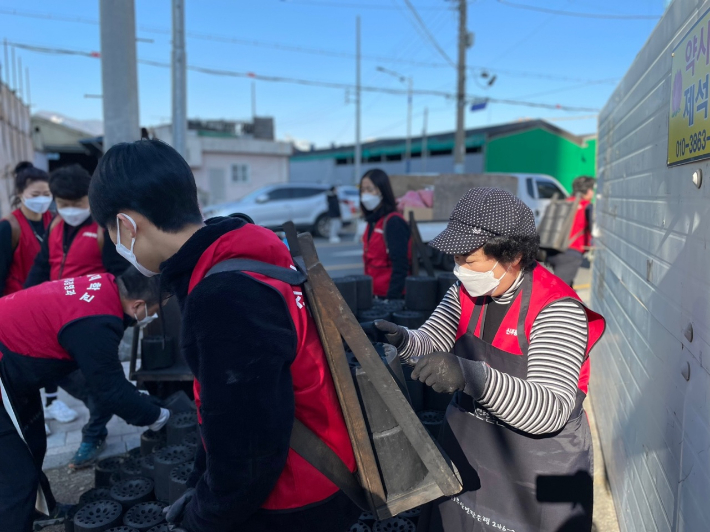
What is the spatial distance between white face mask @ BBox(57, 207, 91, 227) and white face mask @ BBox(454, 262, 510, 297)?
2880 millimetres

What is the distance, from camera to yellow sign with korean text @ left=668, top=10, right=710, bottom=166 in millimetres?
1601

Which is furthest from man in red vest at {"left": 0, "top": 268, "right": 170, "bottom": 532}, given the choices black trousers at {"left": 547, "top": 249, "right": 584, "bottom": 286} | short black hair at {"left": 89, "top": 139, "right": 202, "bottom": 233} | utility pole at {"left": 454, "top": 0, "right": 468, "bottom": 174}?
utility pole at {"left": 454, "top": 0, "right": 468, "bottom": 174}

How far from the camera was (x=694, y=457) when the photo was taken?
1612mm

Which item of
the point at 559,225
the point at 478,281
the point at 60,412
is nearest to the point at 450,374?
the point at 478,281

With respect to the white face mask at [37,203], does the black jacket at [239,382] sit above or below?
below

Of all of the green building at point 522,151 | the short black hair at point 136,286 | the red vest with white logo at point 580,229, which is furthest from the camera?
the green building at point 522,151

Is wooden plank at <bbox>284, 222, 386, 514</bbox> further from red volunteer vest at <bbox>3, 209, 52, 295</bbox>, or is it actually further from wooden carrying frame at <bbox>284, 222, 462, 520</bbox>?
red volunteer vest at <bbox>3, 209, 52, 295</bbox>

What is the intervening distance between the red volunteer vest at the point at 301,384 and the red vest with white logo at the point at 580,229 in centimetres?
591

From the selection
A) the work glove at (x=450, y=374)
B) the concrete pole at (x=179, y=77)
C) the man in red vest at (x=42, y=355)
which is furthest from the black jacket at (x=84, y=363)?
the concrete pole at (x=179, y=77)

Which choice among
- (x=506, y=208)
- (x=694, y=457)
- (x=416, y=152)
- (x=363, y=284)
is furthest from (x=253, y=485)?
(x=416, y=152)

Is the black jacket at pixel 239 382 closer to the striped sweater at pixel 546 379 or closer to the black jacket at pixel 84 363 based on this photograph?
the striped sweater at pixel 546 379

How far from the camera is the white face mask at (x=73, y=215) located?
11.7 ft

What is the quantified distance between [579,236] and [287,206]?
11018mm

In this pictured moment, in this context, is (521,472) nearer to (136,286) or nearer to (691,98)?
(691,98)
